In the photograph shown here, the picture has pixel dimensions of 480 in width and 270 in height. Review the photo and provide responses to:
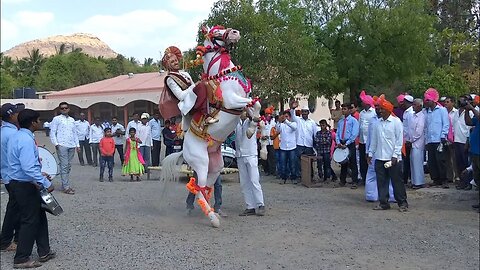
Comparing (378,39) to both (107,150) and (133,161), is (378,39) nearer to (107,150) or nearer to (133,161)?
(133,161)

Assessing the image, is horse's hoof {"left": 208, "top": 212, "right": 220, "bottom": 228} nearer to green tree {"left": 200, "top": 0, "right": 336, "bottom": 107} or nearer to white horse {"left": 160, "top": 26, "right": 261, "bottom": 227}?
white horse {"left": 160, "top": 26, "right": 261, "bottom": 227}

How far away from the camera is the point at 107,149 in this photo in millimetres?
13156

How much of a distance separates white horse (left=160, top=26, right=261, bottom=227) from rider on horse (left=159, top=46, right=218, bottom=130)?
0.21 metres

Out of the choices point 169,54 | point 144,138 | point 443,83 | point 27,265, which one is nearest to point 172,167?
point 169,54

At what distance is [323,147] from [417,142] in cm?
226

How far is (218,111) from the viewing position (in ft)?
25.0

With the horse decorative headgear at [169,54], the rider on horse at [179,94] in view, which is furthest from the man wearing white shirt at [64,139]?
the horse decorative headgear at [169,54]

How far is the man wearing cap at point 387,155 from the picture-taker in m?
8.56

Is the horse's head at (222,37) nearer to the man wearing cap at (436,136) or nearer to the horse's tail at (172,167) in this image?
the horse's tail at (172,167)

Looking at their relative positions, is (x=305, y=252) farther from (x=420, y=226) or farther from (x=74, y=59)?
(x=74, y=59)

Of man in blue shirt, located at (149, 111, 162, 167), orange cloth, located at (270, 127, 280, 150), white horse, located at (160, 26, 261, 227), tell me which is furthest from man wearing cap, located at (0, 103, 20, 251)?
man in blue shirt, located at (149, 111, 162, 167)

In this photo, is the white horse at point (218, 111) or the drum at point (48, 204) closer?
the drum at point (48, 204)

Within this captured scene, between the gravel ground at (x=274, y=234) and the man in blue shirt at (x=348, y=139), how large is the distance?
3.74ft

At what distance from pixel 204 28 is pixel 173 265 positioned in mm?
3802
